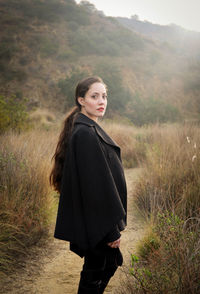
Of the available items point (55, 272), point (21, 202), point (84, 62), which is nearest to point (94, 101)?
point (21, 202)

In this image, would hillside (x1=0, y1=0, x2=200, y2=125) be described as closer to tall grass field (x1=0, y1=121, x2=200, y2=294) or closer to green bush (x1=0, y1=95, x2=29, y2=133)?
green bush (x1=0, y1=95, x2=29, y2=133)

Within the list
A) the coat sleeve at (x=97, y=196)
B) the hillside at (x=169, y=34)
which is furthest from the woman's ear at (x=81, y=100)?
the hillside at (x=169, y=34)

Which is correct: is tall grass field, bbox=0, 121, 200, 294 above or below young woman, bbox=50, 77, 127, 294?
below

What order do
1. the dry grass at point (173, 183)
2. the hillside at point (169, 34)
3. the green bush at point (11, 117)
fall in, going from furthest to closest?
1. the hillside at point (169, 34)
2. the green bush at point (11, 117)
3. the dry grass at point (173, 183)

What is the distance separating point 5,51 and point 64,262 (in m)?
24.4

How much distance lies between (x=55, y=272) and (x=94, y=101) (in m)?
2.16

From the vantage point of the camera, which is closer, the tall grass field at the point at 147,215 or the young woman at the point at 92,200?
the young woman at the point at 92,200

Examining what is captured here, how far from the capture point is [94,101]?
183 cm

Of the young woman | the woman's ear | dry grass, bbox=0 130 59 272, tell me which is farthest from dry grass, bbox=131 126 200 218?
the woman's ear

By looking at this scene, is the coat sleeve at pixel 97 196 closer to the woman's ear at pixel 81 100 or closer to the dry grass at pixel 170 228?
the dry grass at pixel 170 228

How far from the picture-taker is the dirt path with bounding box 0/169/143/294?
2.39 m

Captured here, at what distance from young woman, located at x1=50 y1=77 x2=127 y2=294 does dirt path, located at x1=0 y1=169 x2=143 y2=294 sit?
2.49ft

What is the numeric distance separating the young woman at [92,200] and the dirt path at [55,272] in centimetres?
76

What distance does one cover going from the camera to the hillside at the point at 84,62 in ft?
→ 65.8
